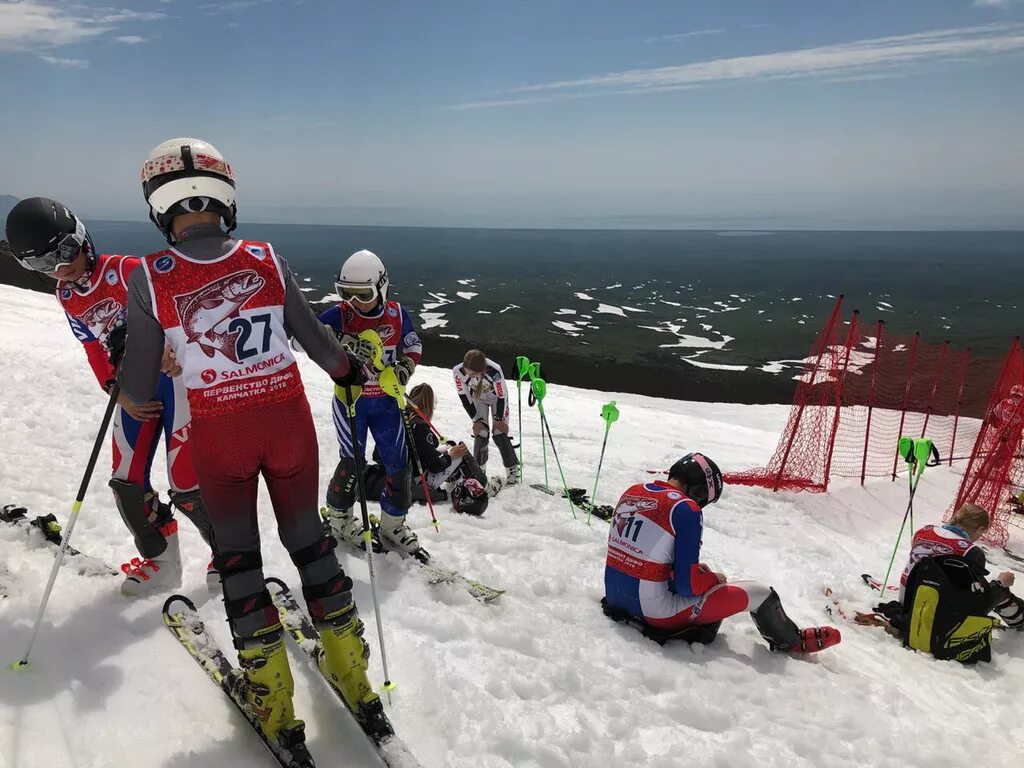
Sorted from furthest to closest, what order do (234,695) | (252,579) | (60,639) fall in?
(60,639) < (234,695) < (252,579)

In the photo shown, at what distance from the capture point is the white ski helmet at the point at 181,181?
3039 millimetres

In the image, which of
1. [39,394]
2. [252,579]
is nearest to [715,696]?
[252,579]

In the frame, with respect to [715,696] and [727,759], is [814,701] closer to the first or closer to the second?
[715,696]

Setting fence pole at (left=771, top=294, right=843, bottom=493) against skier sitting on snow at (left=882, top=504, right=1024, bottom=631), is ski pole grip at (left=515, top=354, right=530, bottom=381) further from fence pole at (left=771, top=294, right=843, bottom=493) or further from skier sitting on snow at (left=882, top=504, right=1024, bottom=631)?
skier sitting on snow at (left=882, top=504, right=1024, bottom=631)

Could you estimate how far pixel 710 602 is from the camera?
192 inches

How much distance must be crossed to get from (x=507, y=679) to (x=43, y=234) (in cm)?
412

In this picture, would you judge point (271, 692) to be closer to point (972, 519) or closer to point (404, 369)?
point (404, 369)

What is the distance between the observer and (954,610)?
5.51 meters

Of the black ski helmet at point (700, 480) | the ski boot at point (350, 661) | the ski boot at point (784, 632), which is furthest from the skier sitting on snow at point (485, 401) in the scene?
the ski boot at point (350, 661)

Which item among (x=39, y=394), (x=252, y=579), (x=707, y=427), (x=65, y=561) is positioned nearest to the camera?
(x=252, y=579)

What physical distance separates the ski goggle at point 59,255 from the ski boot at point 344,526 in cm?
304

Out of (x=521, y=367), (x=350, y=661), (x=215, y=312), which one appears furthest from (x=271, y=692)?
(x=521, y=367)

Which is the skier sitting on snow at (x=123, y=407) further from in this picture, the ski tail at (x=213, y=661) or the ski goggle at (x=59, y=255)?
the ski tail at (x=213, y=661)

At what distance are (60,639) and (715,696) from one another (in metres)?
4.20
